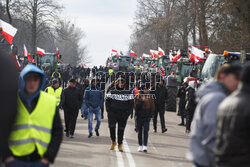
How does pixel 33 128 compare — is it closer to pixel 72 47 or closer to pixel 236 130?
pixel 236 130

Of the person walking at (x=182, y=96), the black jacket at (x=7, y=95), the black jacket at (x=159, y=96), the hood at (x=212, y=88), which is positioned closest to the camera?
the black jacket at (x=7, y=95)

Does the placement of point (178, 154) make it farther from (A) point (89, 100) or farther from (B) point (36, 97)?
(B) point (36, 97)

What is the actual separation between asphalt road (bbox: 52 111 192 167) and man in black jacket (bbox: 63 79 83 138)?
368mm

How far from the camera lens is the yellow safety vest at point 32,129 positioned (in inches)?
195

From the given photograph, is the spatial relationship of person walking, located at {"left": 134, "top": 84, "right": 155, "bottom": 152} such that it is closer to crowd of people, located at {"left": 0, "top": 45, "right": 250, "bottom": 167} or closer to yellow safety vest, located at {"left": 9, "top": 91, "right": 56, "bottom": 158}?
crowd of people, located at {"left": 0, "top": 45, "right": 250, "bottom": 167}

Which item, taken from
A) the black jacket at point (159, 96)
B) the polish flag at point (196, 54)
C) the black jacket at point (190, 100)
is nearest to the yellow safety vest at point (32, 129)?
the black jacket at point (190, 100)

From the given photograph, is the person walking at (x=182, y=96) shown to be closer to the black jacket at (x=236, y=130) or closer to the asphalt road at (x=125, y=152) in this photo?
the asphalt road at (x=125, y=152)

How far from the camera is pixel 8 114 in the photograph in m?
3.84

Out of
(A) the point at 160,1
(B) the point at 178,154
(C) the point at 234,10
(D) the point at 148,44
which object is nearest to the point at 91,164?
(B) the point at 178,154

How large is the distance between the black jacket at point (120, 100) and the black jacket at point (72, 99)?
110 inches

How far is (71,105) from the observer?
1487 cm

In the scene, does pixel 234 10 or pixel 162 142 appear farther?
pixel 234 10

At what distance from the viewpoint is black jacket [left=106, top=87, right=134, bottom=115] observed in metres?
12.1

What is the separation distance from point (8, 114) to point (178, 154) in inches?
344
